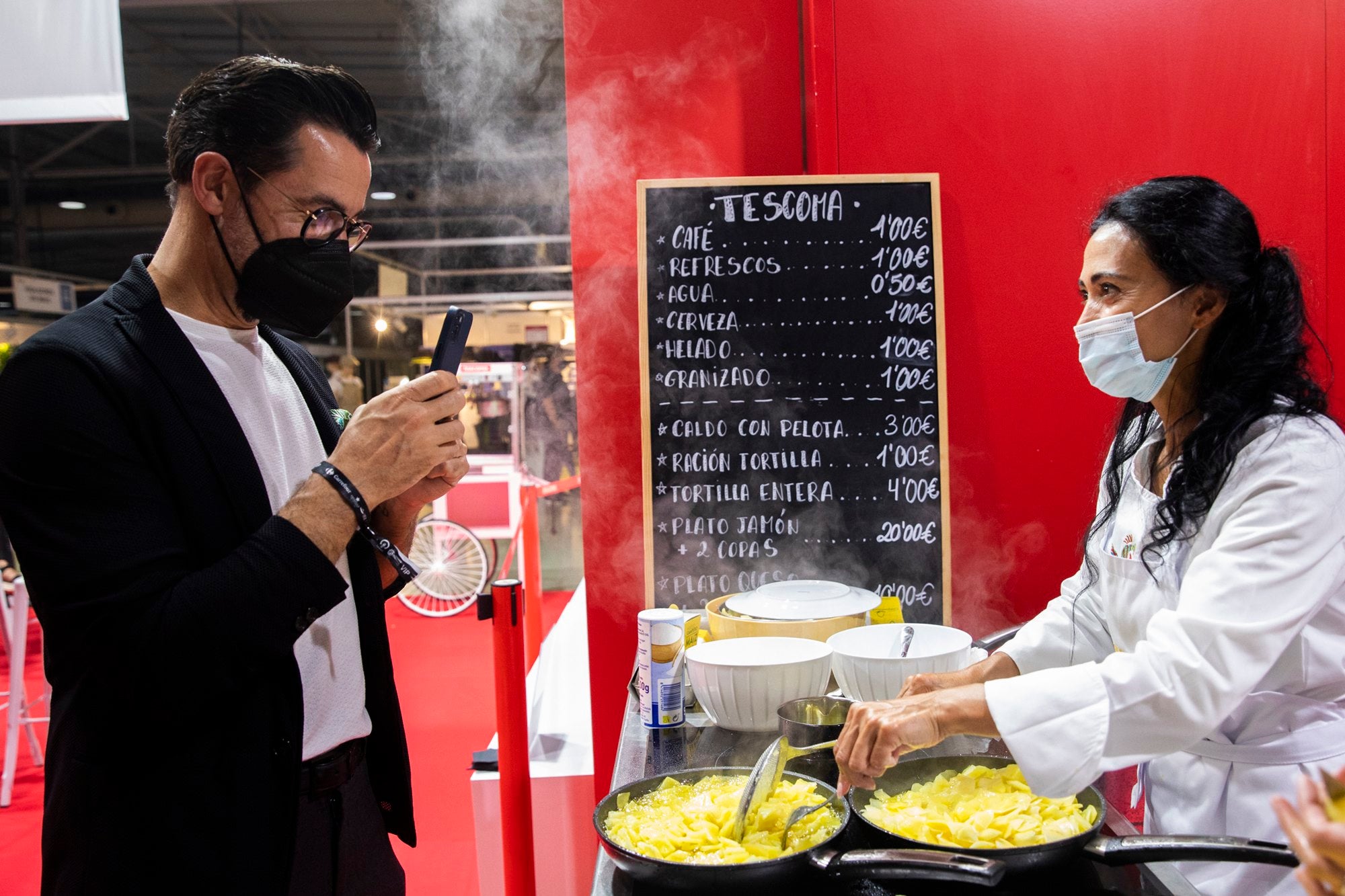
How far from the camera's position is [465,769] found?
458 centimetres

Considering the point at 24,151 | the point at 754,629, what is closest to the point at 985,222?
the point at 754,629

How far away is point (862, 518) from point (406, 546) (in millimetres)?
1474

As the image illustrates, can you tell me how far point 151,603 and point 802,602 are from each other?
141 cm

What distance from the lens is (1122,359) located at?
1712mm

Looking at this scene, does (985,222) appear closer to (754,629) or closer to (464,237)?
(754,629)

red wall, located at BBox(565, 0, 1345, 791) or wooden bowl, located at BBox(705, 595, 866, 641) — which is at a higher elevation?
red wall, located at BBox(565, 0, 1345, 791)

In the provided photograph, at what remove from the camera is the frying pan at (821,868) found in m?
1.10

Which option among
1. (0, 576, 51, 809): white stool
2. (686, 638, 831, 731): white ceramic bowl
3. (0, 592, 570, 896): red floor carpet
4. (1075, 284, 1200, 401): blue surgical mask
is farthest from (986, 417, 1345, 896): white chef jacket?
(0, 576, 51, 809): white stool

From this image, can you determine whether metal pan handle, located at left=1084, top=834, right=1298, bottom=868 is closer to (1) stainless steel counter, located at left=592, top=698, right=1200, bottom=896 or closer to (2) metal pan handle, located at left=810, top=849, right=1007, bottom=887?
(1) stainless steel counter, located at left=592, top=698, right=1200, bottom=896

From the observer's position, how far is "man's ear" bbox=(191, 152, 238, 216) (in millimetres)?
1461

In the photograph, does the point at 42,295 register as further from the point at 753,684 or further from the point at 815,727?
the point at 815,727

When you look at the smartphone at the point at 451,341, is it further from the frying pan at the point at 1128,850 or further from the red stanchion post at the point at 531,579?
the red stanchion post at the point at 531,579

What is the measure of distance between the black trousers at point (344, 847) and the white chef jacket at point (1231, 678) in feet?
3.53

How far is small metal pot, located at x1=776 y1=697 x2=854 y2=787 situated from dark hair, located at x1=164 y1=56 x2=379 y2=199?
1286 mm
